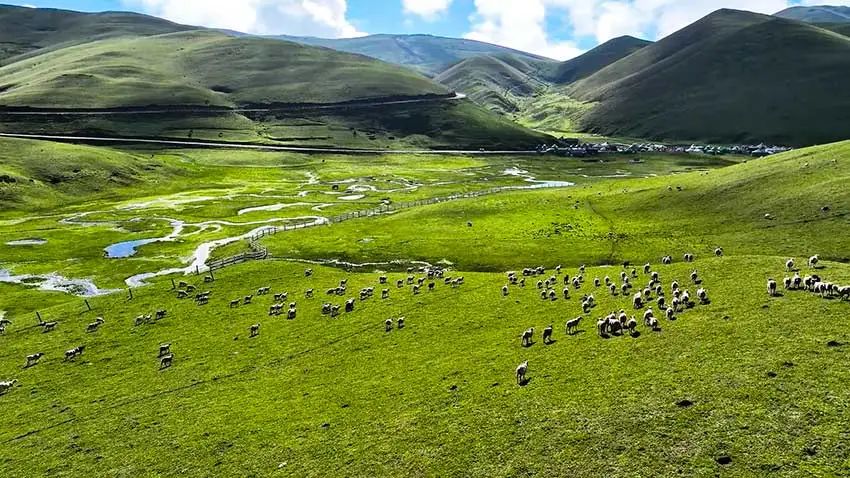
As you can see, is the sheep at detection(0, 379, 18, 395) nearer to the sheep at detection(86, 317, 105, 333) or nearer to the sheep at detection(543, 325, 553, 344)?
the sheep at detection(86, 317, 105, 333)

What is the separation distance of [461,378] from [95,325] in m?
48.4

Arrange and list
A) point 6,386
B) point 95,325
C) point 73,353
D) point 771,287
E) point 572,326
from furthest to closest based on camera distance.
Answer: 1. point 95,325
2. point 73,353
3. point 6,386
4. point 572,326
5. point 771,287

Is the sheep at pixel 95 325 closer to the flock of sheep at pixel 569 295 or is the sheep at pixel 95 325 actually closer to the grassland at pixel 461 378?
the flock of sheep at pixel 569 295

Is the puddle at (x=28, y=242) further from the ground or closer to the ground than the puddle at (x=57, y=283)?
further from the ground

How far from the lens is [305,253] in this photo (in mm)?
93812

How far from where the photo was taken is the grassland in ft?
88.7

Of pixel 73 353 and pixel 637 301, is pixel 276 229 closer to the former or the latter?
pixel 73 353

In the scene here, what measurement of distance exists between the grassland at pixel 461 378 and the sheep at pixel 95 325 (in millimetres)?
1836

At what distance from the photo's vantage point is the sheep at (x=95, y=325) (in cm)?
6228

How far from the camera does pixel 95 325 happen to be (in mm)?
A: 63094

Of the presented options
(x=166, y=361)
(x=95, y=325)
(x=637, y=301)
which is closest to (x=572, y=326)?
(x=637, y=301)

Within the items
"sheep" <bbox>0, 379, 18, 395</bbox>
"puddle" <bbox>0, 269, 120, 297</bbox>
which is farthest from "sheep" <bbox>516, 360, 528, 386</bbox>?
"puddle" <bbox>0, 269, 120, 297</bbox>

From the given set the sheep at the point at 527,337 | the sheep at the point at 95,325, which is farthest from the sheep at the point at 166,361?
the sheep at the point at 527,337

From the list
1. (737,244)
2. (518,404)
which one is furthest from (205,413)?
(737,244)
